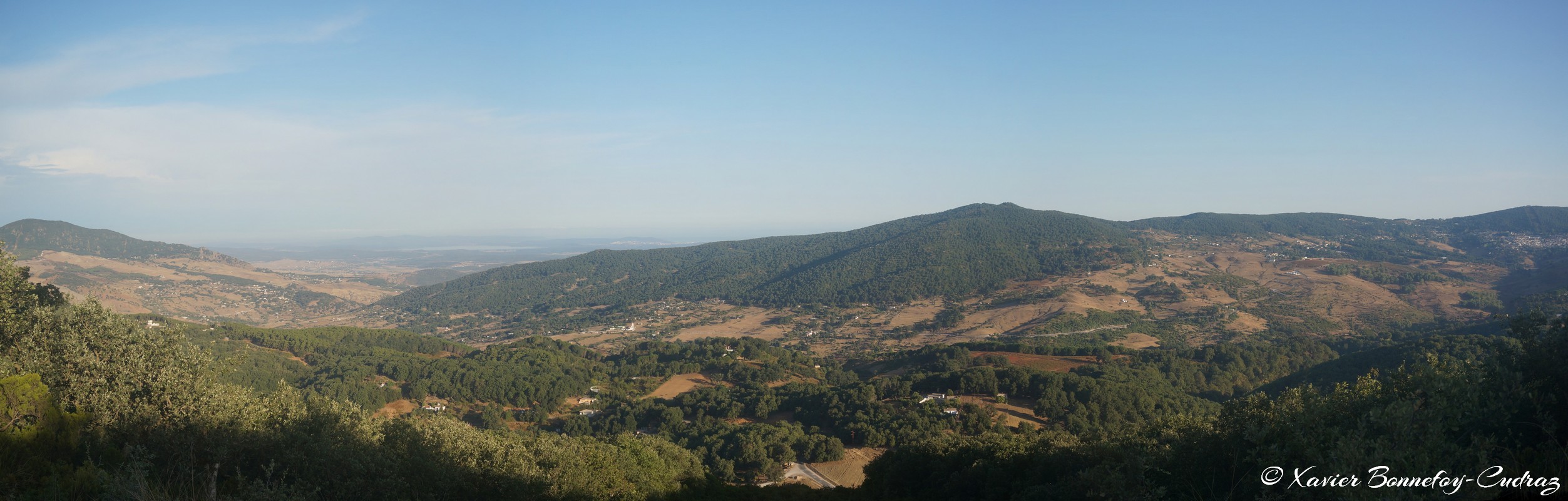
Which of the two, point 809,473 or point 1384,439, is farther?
point 809,473

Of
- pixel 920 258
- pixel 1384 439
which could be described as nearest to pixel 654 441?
pixel 1384 439

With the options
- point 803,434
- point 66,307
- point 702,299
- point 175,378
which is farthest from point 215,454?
point 702,299

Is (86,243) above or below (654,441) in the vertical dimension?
above

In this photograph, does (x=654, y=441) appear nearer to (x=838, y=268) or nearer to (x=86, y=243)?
(x=838, y=268)

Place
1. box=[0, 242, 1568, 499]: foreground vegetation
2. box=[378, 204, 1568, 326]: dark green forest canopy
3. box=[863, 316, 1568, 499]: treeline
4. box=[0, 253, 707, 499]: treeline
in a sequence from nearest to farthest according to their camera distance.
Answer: box=[863, 316, 1568, 499]: treeline → box=[0, 242, 1568, 499]: foreground vegetation → box=[0, 253, 707, 499]: treeline → box=[378, 204, 1568, 326]: dark green forest canopy

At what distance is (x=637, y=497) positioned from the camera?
19.8 metres

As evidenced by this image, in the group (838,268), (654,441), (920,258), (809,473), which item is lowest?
(809,473)

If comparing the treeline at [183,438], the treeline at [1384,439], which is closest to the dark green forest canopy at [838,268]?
the treeline at [1384,439]

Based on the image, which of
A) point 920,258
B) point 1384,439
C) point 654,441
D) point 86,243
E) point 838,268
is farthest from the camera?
point 86,243

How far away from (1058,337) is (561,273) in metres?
123

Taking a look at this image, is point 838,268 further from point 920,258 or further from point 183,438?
point 183,438

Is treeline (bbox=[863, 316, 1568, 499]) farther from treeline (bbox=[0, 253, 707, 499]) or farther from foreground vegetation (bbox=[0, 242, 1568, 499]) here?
treeline (bbox=[0, 253, 707, 499])

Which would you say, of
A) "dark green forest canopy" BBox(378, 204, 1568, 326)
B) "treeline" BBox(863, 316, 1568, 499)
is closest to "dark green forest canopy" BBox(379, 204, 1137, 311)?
"dark green forest canopy" BBox(378, 204, 1568, 326)

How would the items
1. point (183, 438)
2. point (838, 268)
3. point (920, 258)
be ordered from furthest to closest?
point (838, 268)
point (920, 258)
point (183, 438)
